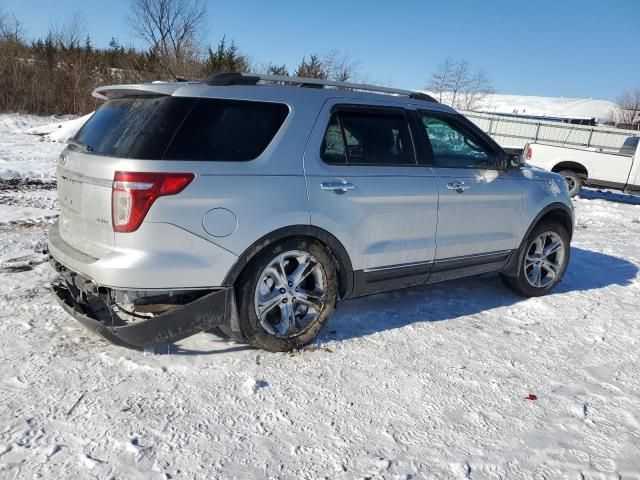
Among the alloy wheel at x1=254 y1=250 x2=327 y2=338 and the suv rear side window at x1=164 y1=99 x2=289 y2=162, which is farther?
the alloy wheel at x1=254 y1=250 x2=327 y2=338

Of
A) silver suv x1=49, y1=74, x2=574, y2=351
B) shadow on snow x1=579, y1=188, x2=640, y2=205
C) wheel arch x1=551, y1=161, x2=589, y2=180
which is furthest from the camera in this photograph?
shadow on snow x1=579, y1=188, x2=640, y2=205

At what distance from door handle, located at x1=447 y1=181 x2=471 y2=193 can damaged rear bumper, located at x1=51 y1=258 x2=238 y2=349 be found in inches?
80.5

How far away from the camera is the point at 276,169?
10.9 ft

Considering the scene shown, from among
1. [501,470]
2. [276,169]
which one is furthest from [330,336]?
[501,470]

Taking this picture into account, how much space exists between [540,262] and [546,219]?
43 cm

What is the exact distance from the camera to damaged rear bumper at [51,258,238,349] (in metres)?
3.04

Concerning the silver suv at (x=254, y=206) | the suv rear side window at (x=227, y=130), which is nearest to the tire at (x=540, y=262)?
the silver suv at (x=254, y=206)

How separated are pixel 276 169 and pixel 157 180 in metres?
0.77

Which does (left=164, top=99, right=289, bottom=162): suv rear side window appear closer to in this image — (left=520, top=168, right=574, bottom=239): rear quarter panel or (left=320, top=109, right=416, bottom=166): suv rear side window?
(left=320, top=109, right=416, bottom=166): suv rear side window

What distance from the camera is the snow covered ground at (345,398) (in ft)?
8.21

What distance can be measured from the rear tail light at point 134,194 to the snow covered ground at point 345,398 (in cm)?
97

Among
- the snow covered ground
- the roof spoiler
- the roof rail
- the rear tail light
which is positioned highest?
the roof rail

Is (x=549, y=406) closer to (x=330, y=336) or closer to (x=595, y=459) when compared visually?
(x=595, y=459)

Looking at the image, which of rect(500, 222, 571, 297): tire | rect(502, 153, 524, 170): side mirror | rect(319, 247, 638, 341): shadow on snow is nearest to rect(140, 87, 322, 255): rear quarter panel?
rect(319, 247, 638, 341): shadow on snow
